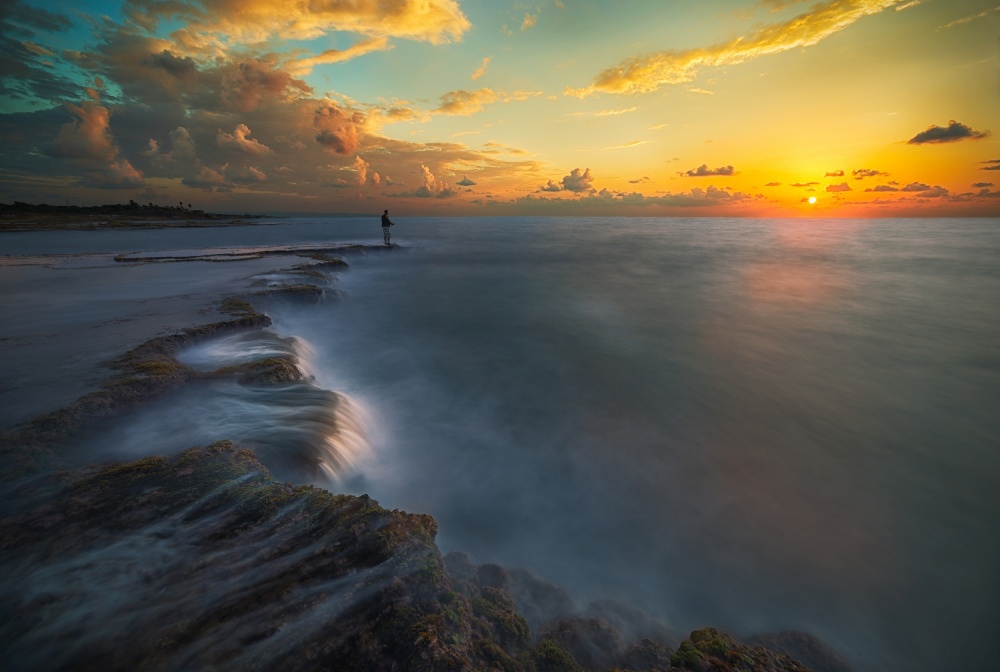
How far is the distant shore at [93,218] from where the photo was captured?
64.9 meters

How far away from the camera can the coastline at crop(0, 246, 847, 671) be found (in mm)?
2721

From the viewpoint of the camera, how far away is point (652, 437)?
7910mm

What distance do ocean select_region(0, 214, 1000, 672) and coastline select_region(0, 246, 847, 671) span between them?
2.18 ft

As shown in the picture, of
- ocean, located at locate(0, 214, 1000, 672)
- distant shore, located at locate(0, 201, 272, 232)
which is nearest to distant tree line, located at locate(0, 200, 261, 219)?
distant shore, located at locate(0, 201, 272, 232)

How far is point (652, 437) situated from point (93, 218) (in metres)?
120

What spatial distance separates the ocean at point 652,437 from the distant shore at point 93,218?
7231 centimetres

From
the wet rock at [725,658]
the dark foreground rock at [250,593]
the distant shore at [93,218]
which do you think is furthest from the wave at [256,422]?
the distant shore at [93,218]

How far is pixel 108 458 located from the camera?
4730 mm

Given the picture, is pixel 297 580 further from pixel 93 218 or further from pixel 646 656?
pixel 93 218

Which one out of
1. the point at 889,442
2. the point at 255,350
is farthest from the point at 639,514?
the point at 255,350

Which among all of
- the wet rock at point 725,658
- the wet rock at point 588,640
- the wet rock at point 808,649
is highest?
the wet rock at point 725,658

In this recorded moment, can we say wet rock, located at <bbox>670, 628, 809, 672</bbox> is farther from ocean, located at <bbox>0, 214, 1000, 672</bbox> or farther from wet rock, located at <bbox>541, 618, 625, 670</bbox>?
ocean, located at <bbox>0, 214, 1000, 672</bbox>

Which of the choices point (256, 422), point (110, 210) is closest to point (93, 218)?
point (110, 210)

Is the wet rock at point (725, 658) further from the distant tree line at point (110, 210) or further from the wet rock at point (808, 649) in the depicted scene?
the distant tree line at point (110, 210)
